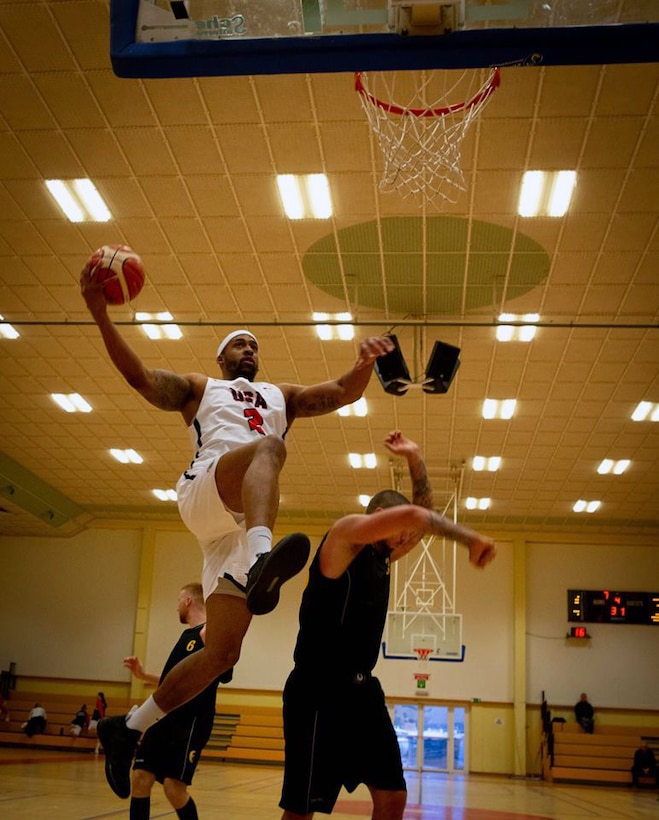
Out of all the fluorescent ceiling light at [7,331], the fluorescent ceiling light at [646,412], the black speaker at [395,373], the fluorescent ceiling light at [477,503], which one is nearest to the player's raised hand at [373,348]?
the black speaker at [395,373]

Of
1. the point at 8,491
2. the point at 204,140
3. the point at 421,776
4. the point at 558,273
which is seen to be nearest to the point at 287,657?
the point at 421,776

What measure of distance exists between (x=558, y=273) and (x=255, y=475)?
26.5 feet

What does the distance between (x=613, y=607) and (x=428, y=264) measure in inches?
510

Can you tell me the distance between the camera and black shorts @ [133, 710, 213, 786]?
5562mm

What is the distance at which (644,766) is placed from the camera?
1833 cm

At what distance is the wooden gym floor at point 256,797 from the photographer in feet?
27.4

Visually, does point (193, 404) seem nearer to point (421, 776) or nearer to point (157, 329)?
point (157, 329)

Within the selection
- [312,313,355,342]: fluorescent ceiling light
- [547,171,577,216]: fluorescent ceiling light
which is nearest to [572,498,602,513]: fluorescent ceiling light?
[312,313,355,342]: fluorescent ceiling light

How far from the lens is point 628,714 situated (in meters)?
20.1

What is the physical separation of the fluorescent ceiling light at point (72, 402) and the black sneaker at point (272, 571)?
41.8 ft

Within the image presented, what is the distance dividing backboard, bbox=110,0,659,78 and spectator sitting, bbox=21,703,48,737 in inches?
720

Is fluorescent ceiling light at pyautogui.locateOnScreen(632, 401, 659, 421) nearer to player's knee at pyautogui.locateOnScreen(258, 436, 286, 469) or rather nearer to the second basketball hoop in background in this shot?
the second basketball hoop in background

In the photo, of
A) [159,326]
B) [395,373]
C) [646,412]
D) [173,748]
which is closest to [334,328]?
[395,373]

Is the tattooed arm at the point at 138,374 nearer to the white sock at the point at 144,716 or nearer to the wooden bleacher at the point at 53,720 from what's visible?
the white sock at the point at 144,716
